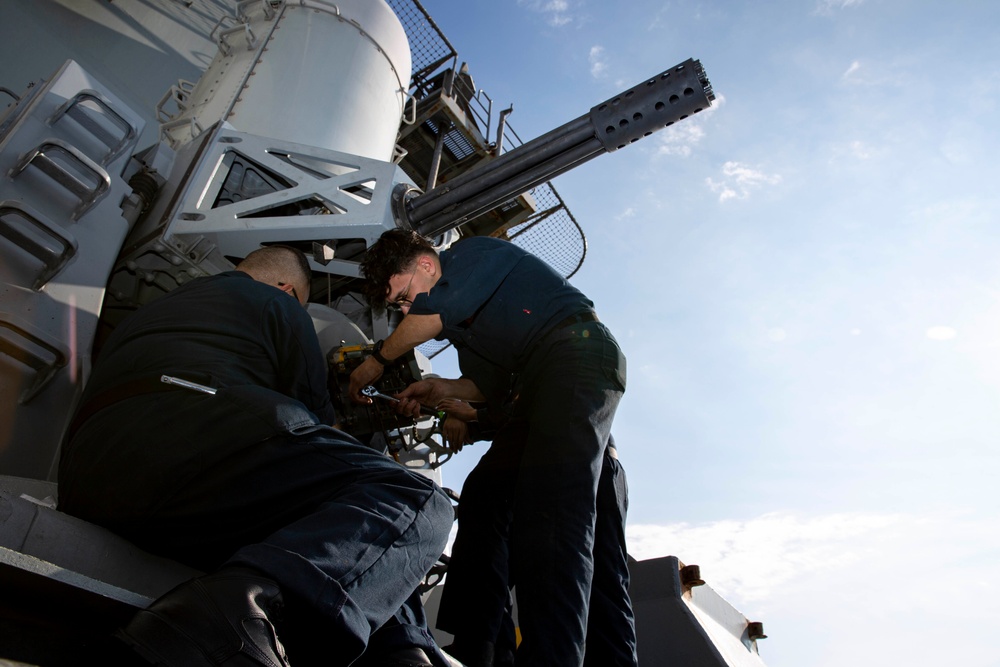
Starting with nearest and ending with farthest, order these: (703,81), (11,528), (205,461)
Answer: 1. (11,528)
2. (205,461)
3. (703,81)

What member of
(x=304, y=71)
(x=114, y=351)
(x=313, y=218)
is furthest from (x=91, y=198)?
(x=304, y=71)

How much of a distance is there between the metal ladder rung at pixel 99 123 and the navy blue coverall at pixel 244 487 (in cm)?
199

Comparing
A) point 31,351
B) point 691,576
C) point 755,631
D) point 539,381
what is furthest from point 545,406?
point 755,631

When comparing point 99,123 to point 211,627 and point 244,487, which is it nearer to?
point 244,487

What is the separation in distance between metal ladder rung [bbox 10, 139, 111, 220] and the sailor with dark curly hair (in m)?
1.22

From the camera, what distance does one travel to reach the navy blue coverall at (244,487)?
4.09ft

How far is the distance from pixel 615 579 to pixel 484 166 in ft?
9.13

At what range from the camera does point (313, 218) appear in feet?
12.6

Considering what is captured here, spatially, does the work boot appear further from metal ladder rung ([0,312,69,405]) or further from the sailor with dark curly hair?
metal ladder rung ([0,312,69,405])

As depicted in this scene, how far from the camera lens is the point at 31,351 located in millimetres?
2527

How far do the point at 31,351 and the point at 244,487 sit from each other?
1.70 meters

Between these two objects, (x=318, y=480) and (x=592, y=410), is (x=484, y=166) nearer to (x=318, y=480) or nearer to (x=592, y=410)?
(x=592, y=410)

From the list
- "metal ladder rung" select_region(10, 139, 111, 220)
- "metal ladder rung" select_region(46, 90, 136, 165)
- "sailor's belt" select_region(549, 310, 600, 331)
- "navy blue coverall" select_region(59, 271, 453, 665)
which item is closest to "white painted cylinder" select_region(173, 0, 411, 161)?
"metal ladder rung" select_region(46, 90, 136, 165)

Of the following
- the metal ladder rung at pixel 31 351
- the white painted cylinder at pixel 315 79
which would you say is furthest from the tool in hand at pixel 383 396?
the white painted cylinder at pixel 315 79
